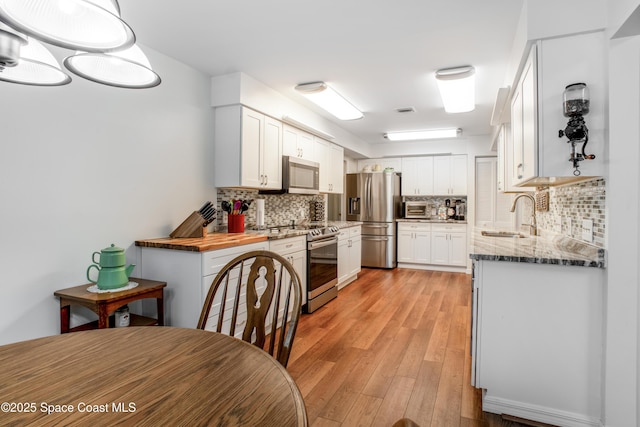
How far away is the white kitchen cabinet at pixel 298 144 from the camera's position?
4.05 m

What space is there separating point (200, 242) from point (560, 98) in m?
2.47

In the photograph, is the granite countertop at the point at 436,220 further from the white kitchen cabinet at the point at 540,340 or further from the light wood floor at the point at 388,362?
the white kitchen cabinet at the point at 540,340

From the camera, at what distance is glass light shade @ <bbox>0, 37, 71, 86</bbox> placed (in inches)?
45.7

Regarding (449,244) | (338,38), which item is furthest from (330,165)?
(338,38)

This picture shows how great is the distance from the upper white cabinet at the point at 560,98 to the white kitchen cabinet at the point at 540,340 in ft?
1.78

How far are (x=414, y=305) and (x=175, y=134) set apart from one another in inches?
122

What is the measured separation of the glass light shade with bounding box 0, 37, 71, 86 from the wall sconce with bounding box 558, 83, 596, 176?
Answer: 222 centimetres

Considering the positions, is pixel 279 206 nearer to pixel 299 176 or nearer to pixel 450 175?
pixel 299 176

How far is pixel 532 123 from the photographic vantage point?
201 centimetres

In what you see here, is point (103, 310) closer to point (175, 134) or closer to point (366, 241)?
point (175, 134)

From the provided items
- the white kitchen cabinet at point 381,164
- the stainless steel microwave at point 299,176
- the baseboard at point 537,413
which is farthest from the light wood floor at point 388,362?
the white kitchen cabinet at point 381,164

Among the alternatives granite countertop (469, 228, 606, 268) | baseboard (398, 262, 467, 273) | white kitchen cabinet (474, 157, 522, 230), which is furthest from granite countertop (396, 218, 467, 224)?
granite countertop (469, 228, 606, 268)

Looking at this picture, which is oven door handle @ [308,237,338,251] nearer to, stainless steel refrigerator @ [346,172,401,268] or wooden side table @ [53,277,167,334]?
wooden side table @ [53,277,167,334]

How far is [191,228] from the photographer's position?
2.88 metres
